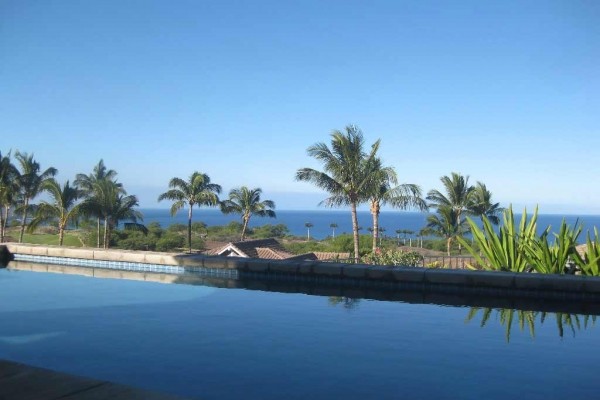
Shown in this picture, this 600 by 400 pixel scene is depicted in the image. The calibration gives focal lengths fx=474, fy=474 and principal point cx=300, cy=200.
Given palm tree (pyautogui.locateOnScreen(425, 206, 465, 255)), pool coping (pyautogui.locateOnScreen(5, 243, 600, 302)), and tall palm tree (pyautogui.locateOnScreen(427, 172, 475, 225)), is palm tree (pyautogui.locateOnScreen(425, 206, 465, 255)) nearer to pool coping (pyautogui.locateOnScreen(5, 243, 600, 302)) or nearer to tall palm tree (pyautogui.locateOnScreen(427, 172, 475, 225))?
tall palm tree (pyautogui.locateOnScreen(427, 172, 475, 225))

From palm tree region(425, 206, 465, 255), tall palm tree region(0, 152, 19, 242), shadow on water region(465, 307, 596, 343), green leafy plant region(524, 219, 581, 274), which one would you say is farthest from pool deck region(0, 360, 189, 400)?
palm tree region(425, 206, 465, 255)

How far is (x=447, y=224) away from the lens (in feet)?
106

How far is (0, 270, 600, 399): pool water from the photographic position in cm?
471

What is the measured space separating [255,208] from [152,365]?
32.6 metres

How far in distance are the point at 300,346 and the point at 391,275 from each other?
13.0 ft

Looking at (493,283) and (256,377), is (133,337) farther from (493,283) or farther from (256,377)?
(493,283)

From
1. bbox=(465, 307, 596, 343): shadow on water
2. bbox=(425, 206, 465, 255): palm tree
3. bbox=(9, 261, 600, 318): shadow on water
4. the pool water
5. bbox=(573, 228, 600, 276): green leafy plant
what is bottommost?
the pool water

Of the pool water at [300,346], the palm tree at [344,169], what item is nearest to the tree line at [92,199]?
the palm tree at [344,169]

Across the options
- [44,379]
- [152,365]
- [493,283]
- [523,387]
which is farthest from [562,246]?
[44,379]

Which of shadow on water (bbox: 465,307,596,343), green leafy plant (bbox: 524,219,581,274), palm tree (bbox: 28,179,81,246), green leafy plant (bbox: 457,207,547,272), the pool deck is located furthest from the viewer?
palm tree (bbox: 28,179,81,246)

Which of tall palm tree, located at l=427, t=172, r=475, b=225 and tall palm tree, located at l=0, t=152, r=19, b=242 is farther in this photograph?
tall palm tree, located at l=427, t=172, r=475, b=225

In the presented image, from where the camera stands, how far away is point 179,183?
112ft

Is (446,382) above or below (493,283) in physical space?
below

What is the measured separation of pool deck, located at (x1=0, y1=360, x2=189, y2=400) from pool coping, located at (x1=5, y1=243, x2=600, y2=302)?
6790mm
